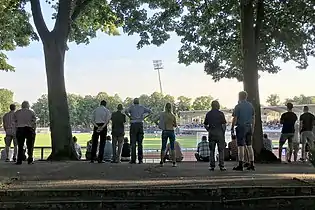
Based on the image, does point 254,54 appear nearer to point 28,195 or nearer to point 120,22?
point 120,22

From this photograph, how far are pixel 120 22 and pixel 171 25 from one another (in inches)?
97.8

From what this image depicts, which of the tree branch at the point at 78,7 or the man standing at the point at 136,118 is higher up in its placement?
the tree branch at the point at 78,7

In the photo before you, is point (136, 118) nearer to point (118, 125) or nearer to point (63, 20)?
point (118, 125)

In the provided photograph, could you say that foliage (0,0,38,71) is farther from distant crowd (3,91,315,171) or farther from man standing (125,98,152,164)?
man standing (125,98,152,164)

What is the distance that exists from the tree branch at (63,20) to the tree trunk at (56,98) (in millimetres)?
233

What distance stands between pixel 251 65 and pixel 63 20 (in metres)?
6.75

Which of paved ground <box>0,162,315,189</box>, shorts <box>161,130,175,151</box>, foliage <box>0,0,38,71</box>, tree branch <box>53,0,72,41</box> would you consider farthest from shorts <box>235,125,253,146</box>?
foliage <box>0,0,38,71</box>

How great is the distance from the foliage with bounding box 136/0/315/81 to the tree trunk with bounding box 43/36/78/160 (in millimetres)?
5517

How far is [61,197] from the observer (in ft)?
24.1

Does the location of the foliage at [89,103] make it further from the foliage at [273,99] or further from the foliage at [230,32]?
the foliage at [230,32]

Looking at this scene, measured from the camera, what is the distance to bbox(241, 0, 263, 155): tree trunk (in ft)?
52.4

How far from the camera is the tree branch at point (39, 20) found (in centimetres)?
1628

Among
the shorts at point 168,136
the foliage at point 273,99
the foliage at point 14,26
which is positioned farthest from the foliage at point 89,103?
the shorts at point 168,136

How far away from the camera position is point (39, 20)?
53.9 feet
